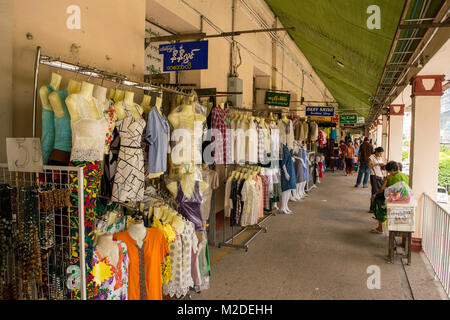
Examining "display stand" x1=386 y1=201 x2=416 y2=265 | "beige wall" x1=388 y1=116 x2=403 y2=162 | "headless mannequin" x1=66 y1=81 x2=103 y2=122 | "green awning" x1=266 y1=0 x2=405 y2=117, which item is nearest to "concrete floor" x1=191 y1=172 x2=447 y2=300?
"display stand" x1=386 y1=201 x2=416 y2=265

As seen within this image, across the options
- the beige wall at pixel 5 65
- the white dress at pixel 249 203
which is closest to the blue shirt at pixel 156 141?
the beige wall at pixel 5 65

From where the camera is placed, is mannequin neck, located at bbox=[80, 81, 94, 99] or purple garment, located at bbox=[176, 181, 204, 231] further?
purple garment, located at bbox=[176, 181, 204, 231]

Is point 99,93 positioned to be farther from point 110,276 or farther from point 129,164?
point 110,276

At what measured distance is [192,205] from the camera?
12.0ft

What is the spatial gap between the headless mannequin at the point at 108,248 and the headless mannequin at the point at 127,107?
1009 millimetres

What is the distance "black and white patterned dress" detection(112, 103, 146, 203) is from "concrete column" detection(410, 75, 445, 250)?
4923 millimetres

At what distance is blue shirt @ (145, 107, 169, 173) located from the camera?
308cm

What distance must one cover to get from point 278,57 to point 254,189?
635cm

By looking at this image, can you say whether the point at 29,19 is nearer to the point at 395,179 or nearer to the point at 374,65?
the point at 395,179

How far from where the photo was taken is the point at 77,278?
6.81 ft

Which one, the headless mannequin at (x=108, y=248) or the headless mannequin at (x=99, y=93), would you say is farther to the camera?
the headless mannequin at (x=99, y=93)

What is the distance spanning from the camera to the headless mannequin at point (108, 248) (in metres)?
2.52

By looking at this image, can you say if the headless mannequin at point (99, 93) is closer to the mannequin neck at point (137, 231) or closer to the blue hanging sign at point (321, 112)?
the mannequin neck at point (137, 231)

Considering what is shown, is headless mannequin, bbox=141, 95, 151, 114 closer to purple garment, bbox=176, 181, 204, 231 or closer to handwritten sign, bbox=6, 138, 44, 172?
purple garment, bbox=176, 181, 204, 231
